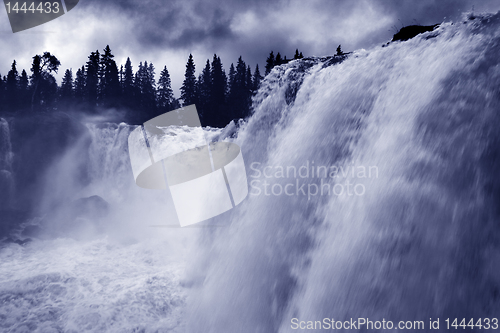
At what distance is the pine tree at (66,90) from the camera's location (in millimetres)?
40997

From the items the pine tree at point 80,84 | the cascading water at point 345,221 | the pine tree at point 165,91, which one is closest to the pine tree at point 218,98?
the pine tree at point 165,91

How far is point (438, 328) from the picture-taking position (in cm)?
249

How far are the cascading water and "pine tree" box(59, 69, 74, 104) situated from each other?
42.1 m

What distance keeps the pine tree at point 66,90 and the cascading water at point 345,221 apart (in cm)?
4207

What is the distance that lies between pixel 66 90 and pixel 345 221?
53.1 meters

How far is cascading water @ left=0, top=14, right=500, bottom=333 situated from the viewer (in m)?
2.73

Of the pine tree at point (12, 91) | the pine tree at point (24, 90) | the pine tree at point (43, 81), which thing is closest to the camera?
the pine tree at point (43, 81)

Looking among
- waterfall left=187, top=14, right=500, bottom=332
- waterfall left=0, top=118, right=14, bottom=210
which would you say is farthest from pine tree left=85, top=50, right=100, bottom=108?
waterfall left=187, top=14, right=500, bottom=332

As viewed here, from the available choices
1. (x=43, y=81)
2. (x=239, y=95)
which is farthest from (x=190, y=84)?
(x=43, y=81)

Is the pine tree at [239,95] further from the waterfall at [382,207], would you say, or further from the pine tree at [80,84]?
the waterfall at [382,207]

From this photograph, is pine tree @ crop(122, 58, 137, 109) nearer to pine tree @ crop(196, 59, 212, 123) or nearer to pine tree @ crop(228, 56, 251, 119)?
pine tree @ crop(196, 59, 212, 123)

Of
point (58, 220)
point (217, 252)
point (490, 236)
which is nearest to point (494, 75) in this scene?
point (490, 236)

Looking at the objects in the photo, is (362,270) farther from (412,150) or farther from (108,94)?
(108,94)

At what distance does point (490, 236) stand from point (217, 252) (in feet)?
15.7
